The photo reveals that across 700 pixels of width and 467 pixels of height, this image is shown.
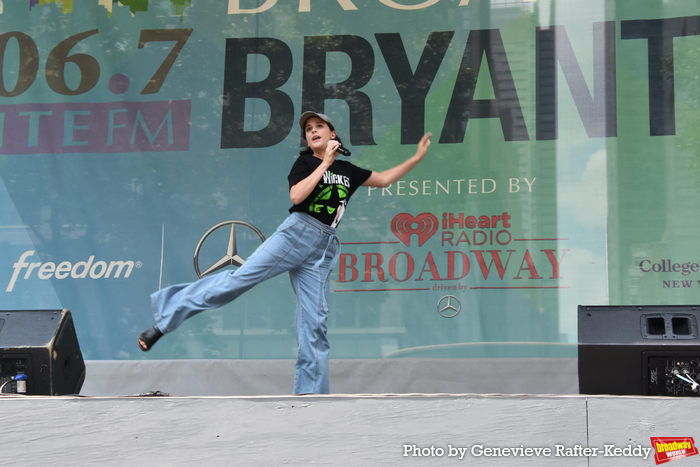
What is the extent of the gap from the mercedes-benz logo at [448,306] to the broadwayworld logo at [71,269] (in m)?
1.89

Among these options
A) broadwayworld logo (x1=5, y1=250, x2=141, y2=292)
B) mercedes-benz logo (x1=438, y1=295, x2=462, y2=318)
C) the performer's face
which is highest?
the performer's face

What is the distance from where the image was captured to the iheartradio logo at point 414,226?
4203mm

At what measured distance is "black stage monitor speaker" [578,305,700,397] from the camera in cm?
256

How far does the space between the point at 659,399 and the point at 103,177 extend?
11.8 feet

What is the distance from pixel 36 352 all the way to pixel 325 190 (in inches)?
52.7

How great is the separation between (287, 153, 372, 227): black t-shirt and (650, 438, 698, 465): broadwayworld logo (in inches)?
61.0

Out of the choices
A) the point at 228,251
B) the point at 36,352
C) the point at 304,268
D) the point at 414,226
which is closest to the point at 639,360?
the point at 304,268

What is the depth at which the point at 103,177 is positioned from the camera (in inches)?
177

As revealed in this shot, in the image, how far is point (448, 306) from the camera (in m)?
4.13

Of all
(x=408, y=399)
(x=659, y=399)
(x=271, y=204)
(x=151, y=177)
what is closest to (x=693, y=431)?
(x=659, y=399)

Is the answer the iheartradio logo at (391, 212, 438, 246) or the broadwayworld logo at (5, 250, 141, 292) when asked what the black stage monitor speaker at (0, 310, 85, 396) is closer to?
the broadwayworld logo at (5, 250, 141, 292)

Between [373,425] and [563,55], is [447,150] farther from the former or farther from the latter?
[373,425]

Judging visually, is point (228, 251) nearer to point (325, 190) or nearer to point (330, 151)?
point (325, 190)

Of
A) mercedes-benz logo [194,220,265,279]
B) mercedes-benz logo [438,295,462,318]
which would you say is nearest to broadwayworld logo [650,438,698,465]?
mercedes-benz logo [438,295,462,318]
